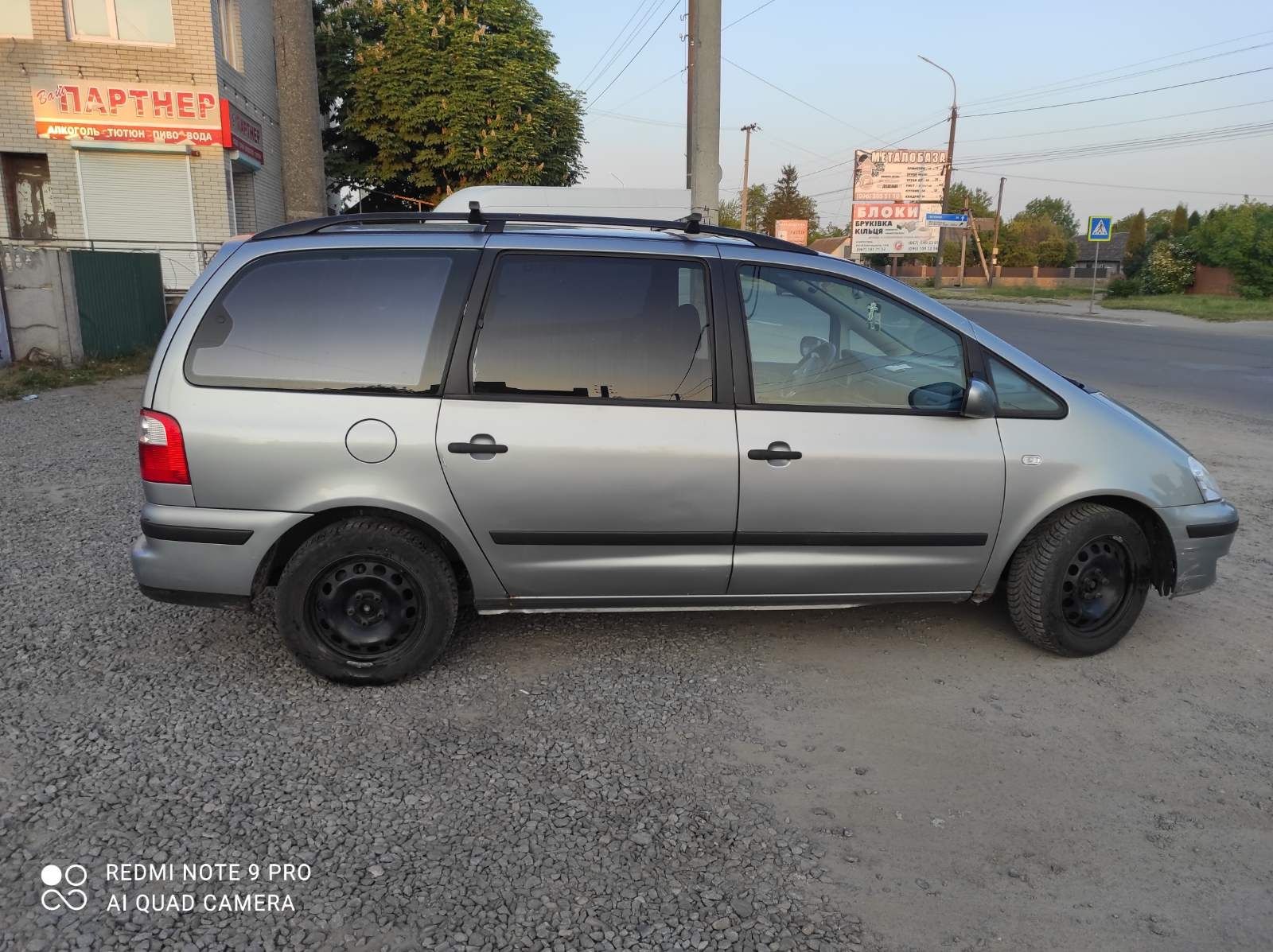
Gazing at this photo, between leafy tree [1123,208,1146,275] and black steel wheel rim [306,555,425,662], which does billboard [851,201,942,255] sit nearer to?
black steel wheel rim [306,555,425,662]

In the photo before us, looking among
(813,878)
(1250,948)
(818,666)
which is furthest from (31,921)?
(1250,948)

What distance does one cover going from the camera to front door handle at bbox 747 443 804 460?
3.70 metres

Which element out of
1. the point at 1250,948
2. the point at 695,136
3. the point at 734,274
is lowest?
the point at 1250,948

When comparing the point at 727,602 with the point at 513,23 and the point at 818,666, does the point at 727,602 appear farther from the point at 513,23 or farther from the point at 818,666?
the point at 513,23

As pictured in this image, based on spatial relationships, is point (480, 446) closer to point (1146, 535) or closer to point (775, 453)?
point (775, 453)

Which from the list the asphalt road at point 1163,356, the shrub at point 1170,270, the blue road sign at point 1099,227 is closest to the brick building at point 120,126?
the asphalt road at point 1163,356

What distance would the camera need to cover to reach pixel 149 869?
2.61 m

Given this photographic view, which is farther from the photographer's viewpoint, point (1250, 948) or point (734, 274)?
point (734, 274)

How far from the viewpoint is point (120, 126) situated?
1593 cm

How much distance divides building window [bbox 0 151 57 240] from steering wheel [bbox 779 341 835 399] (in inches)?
666

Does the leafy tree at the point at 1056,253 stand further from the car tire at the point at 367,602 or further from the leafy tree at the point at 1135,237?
the car tire at the point at 367,602

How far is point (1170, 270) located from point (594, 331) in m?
55.9

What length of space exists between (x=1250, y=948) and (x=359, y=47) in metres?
24.7

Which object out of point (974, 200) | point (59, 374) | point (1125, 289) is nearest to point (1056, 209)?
point (974, 200)
